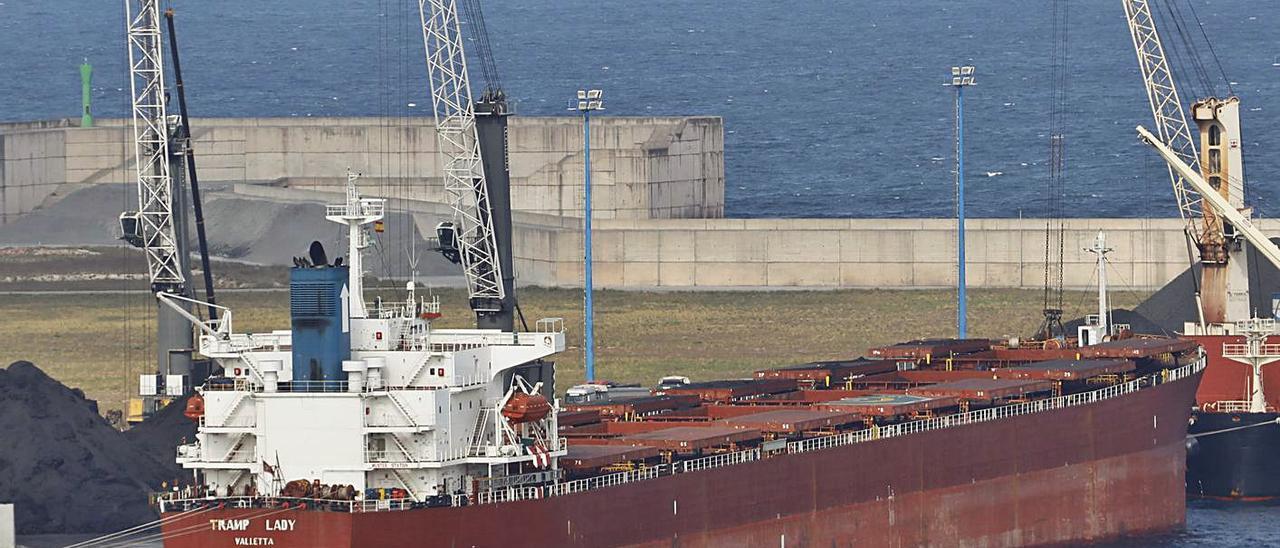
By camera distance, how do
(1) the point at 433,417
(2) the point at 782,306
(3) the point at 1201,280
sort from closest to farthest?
(1) the point at 433,417 < (3) the point at 1201,280 < (2) the point at 782,306

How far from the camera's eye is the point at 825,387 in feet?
250

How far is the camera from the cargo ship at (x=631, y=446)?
51.4 meters

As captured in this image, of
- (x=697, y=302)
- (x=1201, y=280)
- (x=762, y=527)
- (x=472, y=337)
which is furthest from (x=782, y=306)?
(x=472, y=337)

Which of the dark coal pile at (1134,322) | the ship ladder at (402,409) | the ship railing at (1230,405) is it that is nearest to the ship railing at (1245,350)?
the ship railing at (1230,405)

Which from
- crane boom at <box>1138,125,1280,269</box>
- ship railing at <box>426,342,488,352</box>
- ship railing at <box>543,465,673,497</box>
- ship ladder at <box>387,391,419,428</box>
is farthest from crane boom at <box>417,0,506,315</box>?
ship ladder at <box>387,391,419,428</box>

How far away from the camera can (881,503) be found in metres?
66.5

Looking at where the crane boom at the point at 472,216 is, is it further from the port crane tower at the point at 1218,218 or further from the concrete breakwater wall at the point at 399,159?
the concrete breakwater wall at the point at 399,159

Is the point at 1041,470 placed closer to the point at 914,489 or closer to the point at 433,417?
the point at 914,489

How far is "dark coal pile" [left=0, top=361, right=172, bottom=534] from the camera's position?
62438 millimetres

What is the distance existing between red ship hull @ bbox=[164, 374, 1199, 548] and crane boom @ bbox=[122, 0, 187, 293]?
23568mm

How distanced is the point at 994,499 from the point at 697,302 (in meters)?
37.9

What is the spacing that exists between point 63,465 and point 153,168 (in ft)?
59.0

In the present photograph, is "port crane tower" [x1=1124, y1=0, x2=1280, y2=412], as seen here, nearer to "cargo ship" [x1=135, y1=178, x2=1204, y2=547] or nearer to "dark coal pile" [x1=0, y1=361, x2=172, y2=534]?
"cargo ship" [x1=135, y1=178, x2=1204, y2=547]

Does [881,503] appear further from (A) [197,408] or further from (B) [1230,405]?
(B) [1230,405]
